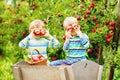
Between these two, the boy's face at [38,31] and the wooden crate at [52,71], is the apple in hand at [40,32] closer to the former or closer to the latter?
the boy's face at [38,31]

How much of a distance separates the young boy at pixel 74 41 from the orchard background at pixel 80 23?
39.3 inches

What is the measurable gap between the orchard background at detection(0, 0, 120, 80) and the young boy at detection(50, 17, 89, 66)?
1.00 m

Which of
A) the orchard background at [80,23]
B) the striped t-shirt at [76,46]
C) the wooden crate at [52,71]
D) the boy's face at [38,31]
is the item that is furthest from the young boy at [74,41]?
the orchard background at [80,23]

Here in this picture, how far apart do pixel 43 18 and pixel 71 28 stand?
2.58 metres

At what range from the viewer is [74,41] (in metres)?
5.43

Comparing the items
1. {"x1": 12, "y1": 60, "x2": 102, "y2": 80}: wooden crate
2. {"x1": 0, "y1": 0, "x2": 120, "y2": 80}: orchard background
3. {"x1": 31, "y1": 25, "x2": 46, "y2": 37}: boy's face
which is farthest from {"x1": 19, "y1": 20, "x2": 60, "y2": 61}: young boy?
{"x1": 0, "y1": 0, "x2": 120, "y2": 80}: orchard background

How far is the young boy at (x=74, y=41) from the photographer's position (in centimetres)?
534

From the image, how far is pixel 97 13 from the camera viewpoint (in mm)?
6922

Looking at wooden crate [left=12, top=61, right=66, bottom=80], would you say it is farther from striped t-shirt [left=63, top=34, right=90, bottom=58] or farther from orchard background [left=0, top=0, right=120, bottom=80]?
orchard background [left=0, top=0, right=120, bottom=80]

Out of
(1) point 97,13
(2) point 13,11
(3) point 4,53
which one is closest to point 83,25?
(1) point 97,13

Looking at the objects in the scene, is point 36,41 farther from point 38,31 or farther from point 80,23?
point 80,23

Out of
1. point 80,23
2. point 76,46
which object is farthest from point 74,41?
point 80,23

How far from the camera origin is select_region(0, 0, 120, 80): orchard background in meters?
6.66

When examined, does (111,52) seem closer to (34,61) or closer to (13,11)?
(34,61)
